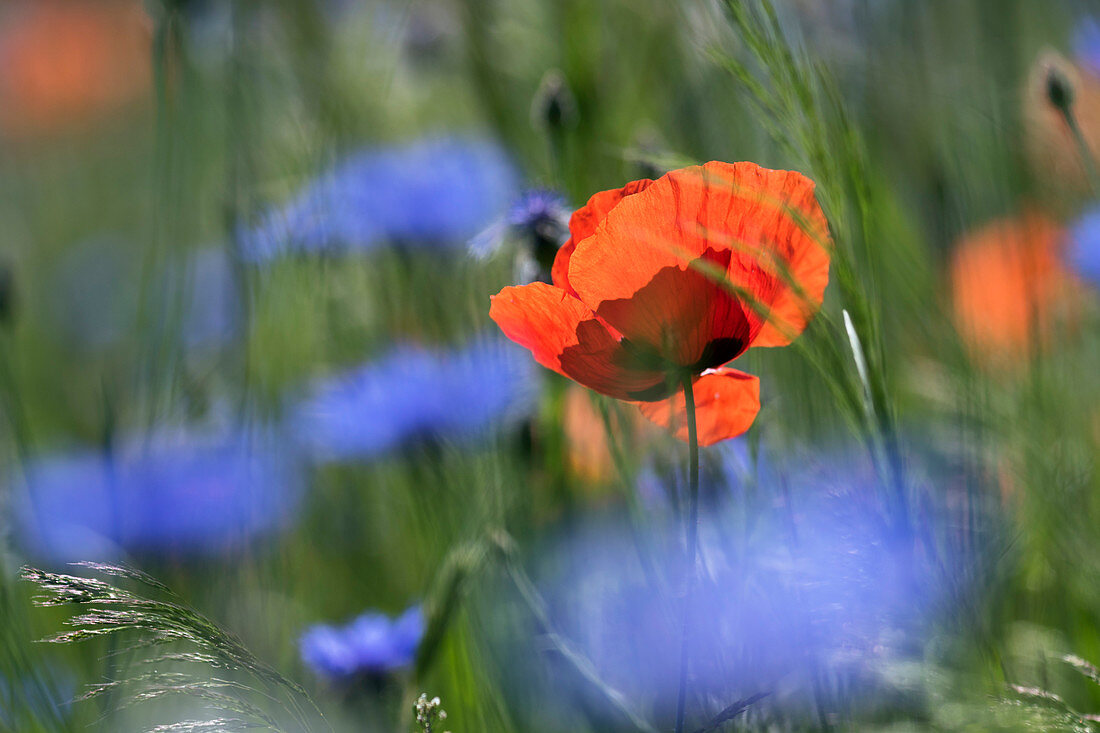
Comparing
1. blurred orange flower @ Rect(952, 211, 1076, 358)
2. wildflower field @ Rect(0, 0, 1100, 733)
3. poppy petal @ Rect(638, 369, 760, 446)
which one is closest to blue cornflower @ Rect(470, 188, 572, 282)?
wildflower field @ Rect(0, 0, 1100, 733)

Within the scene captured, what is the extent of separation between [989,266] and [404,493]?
496 millimetres

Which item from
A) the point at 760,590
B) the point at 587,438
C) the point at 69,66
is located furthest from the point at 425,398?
the point at 69,66

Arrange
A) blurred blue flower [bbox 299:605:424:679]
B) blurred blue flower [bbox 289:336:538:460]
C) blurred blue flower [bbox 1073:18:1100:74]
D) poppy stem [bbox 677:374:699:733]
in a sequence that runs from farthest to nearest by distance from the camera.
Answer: blurred blue flower [bbox 1073:18:1100:74], blurred blue flower [bbox 289:336:538:460], blurred blue flower [bbox 299:605:424:679], poppy stem [bbox 677:374:699:733]

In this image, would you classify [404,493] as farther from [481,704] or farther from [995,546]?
[995,546]

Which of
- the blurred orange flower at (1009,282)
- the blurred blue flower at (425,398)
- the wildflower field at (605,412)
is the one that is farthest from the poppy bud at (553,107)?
the blurred orange flower at (1009,282)

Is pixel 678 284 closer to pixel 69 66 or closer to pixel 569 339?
pixel 569 339

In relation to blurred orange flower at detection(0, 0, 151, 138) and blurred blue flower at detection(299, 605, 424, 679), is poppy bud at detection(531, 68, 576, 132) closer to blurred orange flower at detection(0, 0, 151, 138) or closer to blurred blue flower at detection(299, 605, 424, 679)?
blurred blue flower at detection(299, 605, 424, 679)

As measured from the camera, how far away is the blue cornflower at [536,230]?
18.7 inches

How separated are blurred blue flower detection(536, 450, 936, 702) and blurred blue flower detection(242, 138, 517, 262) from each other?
0.26 metres

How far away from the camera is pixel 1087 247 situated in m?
0.60

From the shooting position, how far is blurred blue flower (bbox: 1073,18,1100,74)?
0.65 meters

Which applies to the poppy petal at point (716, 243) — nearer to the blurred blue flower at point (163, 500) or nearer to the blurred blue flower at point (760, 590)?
the blurred blue flower at point (760, 590)

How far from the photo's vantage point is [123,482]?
59 cm

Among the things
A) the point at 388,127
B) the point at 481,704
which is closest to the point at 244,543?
the point at 481,704
